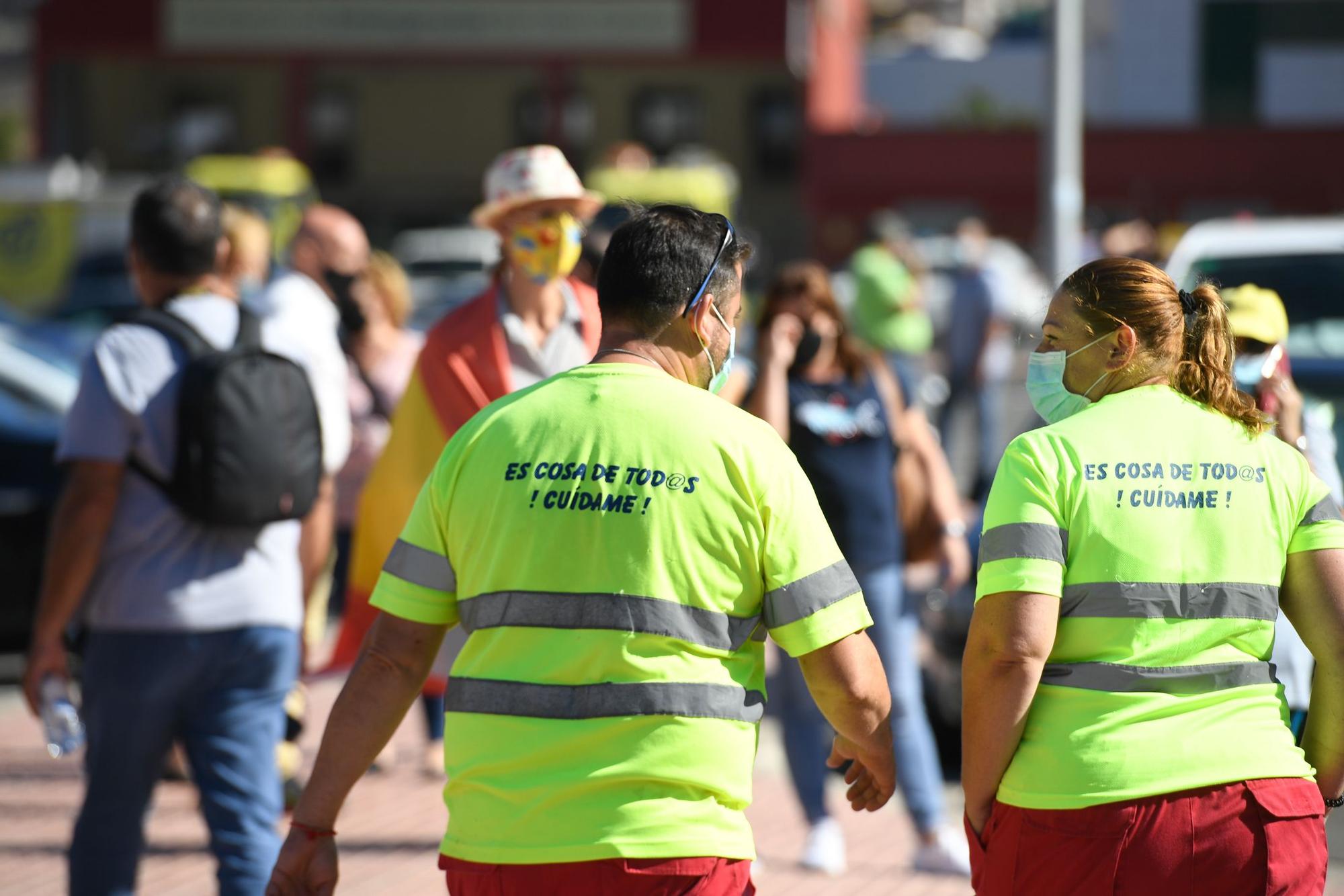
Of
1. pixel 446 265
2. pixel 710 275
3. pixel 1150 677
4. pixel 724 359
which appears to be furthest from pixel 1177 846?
pixel 446 265

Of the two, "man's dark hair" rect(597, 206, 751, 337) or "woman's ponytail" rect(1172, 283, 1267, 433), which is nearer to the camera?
"man's dark hair" rect(597, 206, 751, 337)

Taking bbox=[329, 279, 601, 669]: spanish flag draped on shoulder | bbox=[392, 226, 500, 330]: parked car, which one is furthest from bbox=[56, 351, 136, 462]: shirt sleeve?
bbox=[392, 226, 500, 330]: parked car

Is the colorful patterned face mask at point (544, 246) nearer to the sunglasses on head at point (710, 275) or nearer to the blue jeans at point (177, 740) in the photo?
the blue jeans at point (177, 740)

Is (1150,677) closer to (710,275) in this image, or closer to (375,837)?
(710,275)

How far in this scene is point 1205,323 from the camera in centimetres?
326

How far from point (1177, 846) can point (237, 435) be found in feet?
7.68

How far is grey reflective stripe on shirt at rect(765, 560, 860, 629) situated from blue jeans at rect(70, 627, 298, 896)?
1.79m

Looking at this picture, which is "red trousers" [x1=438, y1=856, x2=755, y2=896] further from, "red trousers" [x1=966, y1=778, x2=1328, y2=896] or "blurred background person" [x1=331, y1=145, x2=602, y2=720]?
"blurred background person" [x1=331, y1=145, x2=602, y2=720]

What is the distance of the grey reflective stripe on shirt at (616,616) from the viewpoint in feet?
9.12

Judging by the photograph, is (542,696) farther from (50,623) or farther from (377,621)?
(50,623)

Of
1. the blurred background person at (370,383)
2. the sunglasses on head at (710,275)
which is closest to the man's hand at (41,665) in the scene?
the sunglasses on head at (710,275)

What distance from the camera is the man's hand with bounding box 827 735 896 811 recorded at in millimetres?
2994

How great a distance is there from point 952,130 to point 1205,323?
35.1 metres

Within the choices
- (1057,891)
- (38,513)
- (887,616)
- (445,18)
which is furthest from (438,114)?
(1057,891)
